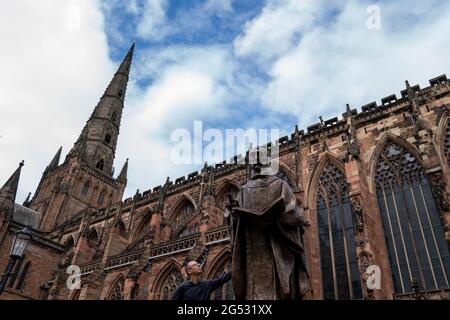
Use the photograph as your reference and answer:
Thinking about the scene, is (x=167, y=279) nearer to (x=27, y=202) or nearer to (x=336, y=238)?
(x=336, y=238)

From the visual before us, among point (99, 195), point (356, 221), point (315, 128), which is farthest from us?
point (99, 195)

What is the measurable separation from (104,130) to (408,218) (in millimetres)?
35551

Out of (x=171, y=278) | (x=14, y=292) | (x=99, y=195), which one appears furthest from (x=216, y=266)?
(x=99, y=195)

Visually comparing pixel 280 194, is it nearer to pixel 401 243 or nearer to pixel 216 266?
pixel 401 243

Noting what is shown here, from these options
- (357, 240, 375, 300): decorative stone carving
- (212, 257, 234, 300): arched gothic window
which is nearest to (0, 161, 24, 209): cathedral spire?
(212, 257, 234, 300): arched gothic window

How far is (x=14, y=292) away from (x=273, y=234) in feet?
80.7

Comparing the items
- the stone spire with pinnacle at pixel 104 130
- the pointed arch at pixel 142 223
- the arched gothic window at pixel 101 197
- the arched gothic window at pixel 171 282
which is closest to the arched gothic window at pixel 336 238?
the arched gothic window at pixel 171 282

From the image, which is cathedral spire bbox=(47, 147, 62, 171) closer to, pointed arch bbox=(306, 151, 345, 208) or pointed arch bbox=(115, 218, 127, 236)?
pointed arch bbox=(115, 218, 127, 236)

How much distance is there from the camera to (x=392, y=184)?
1407 cm

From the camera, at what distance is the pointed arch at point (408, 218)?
1167 centimetres

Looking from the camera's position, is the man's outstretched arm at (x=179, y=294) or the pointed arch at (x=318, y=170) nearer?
the man's outstretched arm at (x=179, y=294)

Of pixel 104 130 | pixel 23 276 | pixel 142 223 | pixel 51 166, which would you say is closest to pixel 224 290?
pixel 142 223

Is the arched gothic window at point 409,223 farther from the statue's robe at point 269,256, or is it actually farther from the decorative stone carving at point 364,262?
the statue's robe at point 269,256

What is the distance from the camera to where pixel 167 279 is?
1684cm
